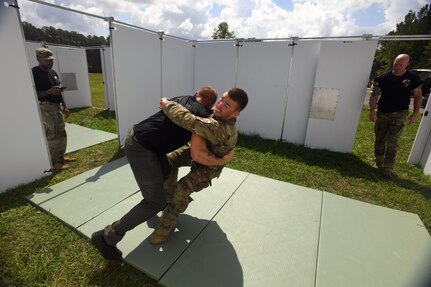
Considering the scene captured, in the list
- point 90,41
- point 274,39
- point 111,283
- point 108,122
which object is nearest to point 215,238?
point 111,283

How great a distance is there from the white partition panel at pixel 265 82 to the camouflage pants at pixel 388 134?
235 cm

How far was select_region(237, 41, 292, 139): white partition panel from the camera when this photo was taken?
611 centimetres

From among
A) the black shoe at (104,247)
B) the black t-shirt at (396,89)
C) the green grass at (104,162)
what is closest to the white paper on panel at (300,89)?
the green grass at (104,162)

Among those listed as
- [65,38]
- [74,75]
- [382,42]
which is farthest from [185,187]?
[65,38]

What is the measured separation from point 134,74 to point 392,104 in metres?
5.53

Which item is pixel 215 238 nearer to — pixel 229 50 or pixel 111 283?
pixel 111 283

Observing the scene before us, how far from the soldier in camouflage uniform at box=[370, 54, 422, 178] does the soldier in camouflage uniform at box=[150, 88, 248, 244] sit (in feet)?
12.7

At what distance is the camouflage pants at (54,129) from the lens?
13.7 feet

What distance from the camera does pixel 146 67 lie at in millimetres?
5680

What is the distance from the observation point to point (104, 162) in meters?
4.73

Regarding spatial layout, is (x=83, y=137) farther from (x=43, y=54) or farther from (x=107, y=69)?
(x=107, y=69)

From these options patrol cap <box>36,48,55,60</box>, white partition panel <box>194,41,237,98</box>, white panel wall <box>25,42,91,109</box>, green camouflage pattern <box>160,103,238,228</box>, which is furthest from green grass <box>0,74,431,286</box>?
white panel wall <box>25,42,91,109</box>

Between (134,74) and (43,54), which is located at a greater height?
(43,54)

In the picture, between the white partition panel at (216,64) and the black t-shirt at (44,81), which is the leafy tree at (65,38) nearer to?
the white partition panel at (216,64)
